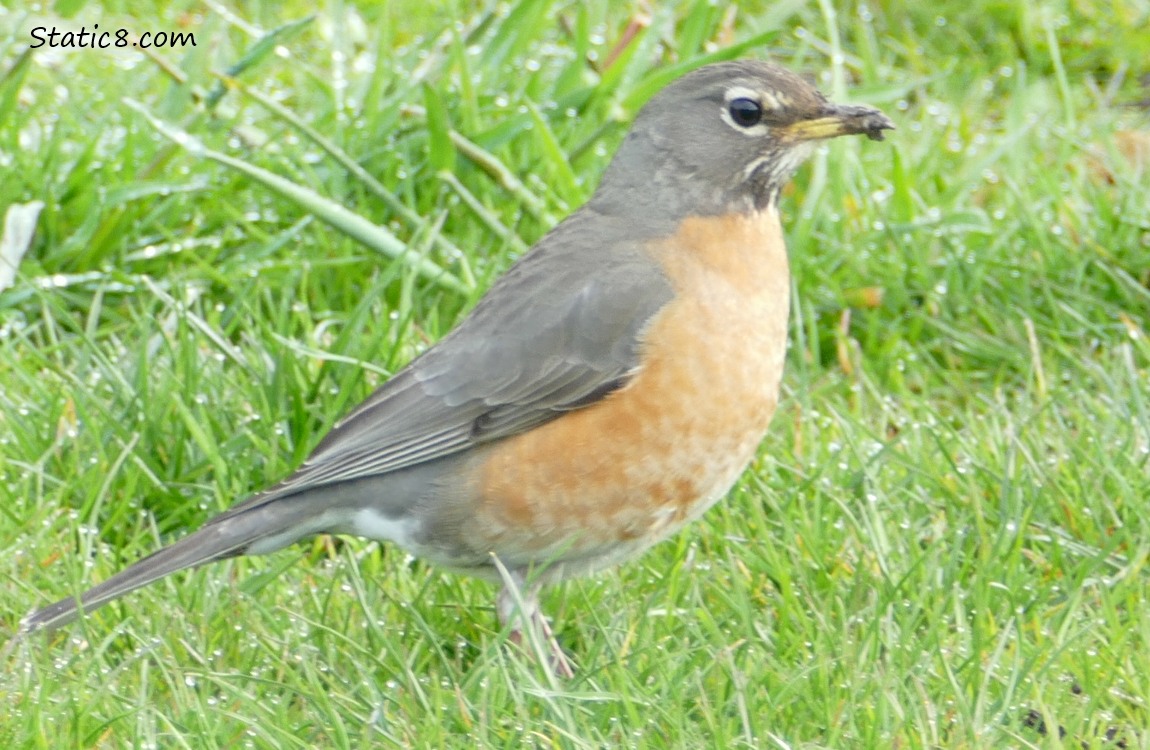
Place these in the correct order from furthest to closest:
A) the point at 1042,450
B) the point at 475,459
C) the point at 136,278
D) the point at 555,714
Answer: the point at 136,278
the point at 1042,450
the point at 475,459
the point at 555,714

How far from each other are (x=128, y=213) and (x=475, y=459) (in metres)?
1.83

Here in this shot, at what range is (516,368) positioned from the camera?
391 cm

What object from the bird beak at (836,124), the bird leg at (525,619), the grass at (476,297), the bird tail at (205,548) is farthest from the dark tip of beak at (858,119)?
the bird tail at (205,548)

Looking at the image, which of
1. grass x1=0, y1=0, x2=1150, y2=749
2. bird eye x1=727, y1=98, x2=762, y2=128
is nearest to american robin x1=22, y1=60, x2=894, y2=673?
bird eye x1=727, y1=98, x2=762, y2=128

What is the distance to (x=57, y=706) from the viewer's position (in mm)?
3311

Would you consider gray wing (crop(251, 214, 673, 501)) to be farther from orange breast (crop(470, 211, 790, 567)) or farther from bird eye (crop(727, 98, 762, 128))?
bird eye (crop(727, 98, 762, 128))

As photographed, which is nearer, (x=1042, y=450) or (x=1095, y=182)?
(x=1042, y=450)

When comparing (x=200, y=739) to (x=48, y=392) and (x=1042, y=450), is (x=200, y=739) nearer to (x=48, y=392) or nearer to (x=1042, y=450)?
(x=48, y=392)

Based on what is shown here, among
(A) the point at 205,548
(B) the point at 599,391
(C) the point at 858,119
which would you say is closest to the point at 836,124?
(C) the point at 858,119

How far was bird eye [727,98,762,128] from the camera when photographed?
4.04 metres

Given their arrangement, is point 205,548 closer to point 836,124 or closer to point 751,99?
point 751,99

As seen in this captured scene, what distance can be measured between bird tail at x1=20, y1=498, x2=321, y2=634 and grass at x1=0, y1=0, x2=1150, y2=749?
0.08 meters

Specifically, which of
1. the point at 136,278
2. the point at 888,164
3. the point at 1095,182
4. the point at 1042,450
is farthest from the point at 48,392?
the point at 1095,182

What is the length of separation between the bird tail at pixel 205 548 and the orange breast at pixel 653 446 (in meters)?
0.43
